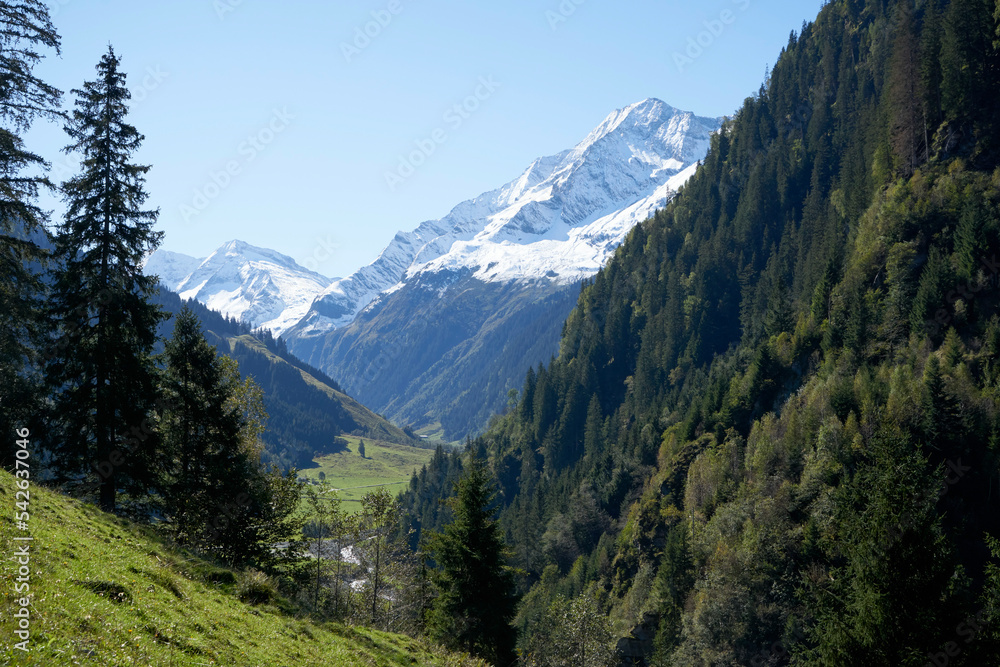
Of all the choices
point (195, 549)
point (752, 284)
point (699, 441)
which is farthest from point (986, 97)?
point (195, 549)

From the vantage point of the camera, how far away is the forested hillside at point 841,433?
29.7 meters

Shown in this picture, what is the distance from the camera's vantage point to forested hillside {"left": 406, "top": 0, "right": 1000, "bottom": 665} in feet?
97.3

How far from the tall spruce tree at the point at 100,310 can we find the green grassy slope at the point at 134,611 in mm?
5728

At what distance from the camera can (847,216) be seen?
11769 cm

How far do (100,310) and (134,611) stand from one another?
21.1 m

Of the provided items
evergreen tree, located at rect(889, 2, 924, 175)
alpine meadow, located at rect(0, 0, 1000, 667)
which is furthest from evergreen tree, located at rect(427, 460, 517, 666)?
evergreen tree, located at rect(889, 2, 924, 175)

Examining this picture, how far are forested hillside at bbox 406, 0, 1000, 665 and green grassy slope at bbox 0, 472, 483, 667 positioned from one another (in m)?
23.0

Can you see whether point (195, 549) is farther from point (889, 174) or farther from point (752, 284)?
point (752, 284)

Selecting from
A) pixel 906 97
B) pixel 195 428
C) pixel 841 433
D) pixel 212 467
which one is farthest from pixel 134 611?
pixel 906 97

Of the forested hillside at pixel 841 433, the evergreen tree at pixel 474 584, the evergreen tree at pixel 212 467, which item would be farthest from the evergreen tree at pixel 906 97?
the evergreen tree at pixel 212 467

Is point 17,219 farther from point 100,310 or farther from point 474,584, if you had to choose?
point 474,584

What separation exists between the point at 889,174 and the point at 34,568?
117 m

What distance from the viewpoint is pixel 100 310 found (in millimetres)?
31688

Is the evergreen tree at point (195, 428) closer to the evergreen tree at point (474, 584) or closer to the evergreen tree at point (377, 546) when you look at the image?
the evergreen tree at point (377, 546)
